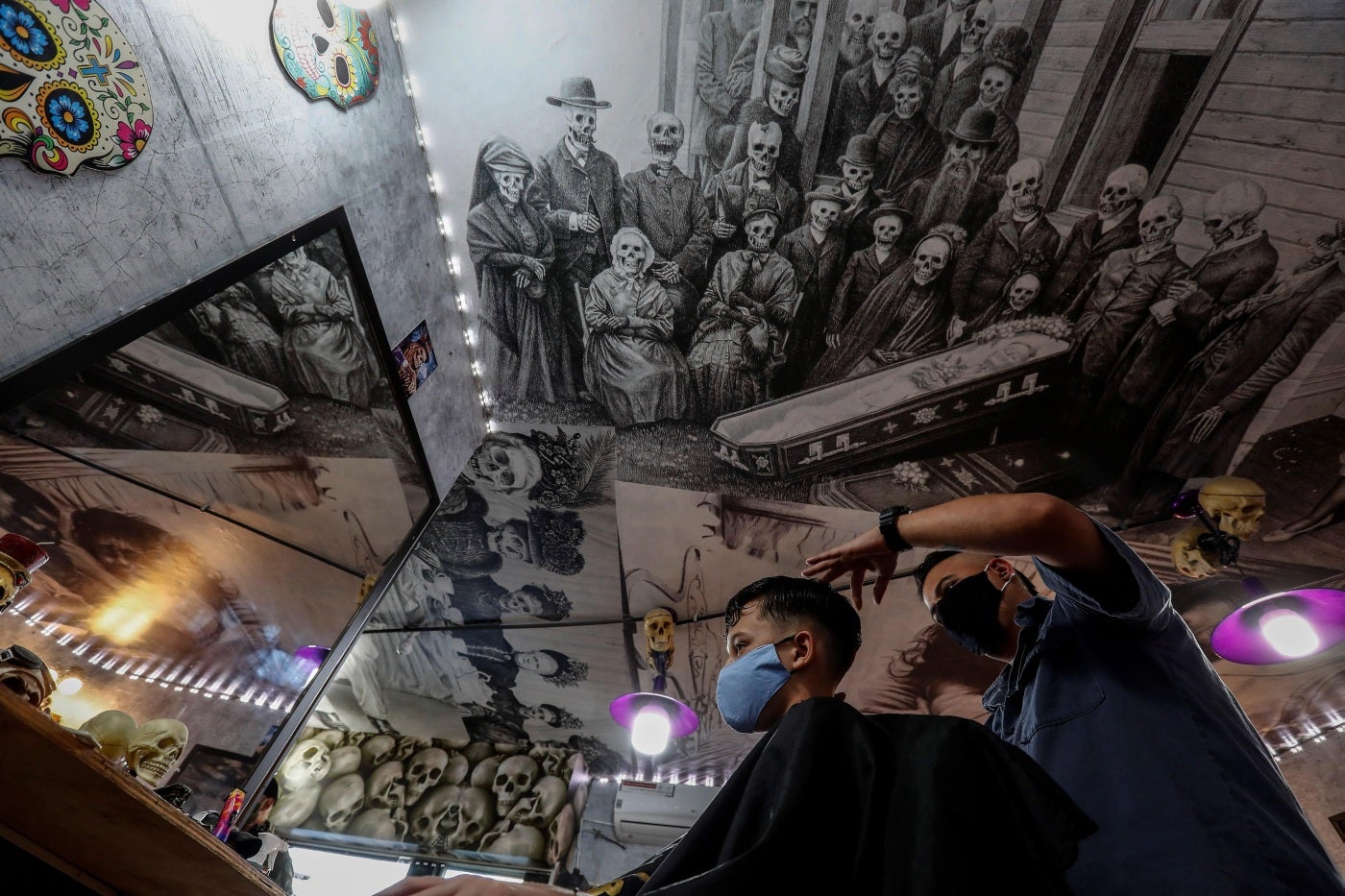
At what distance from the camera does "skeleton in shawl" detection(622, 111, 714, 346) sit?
122 inches

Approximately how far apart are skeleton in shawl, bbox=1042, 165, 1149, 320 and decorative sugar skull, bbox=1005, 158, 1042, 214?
0.79 ft

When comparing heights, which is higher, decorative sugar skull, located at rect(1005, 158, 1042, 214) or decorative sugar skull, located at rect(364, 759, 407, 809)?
decorative sugar skull, located at rect(1005, 158, 1042, 214)

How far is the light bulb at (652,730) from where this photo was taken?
500 cm

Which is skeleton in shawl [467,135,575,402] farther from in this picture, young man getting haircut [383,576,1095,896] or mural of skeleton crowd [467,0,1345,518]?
young man getting haircut [383,576,1095,896]

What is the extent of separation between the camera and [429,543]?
4.75 meters

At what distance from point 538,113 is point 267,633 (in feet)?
8.36

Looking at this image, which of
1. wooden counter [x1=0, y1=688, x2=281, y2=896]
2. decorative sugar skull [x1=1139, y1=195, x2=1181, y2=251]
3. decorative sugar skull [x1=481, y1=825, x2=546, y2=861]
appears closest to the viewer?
wooden counter [x1=0, y1=688, x2=281, y2=896]

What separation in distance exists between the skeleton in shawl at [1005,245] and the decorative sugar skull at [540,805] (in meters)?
5.46

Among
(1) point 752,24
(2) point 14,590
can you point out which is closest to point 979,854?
(2) point 14,590

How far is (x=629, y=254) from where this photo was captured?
3.38 m

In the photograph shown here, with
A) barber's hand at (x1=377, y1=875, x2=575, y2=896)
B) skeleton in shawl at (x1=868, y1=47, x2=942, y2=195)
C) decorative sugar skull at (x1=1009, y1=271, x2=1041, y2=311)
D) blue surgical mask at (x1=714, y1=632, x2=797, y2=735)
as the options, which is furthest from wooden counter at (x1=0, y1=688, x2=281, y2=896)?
decorative sugar skull at (x1=1009, y1=271, x2=1041, y2=311)

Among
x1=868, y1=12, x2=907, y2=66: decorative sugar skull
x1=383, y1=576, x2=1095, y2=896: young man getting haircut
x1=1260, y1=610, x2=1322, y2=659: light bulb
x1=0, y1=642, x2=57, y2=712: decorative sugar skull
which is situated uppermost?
x1=868, y1=12, x2=907, y2=66: decorative sugar skull

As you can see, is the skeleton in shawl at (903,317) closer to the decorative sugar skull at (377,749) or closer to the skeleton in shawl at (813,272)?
the skeleton in shawl at (813,272)

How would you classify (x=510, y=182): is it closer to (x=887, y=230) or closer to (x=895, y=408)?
(x=887, y=230)
